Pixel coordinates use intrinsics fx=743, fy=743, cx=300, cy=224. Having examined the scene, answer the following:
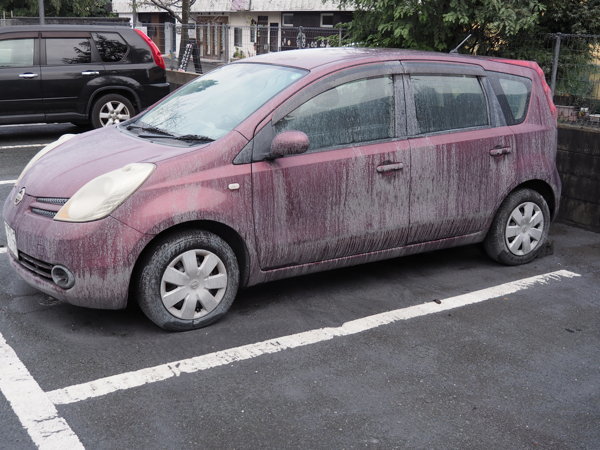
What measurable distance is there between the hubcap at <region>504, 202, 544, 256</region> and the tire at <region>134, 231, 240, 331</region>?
2527 millimetres

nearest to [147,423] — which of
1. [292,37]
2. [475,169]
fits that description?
[475,169]

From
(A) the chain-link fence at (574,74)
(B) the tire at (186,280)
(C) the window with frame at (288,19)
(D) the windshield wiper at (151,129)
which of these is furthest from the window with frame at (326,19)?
(B) the tire at (186,280)

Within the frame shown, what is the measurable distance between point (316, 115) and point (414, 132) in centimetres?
84

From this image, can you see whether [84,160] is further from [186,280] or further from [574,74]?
[574,74]

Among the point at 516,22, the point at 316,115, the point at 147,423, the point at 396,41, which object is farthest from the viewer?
the point at 396,41

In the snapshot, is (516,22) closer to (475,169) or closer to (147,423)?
(475,169)

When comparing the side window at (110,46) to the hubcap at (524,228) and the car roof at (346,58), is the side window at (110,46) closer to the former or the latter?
the car roof at (346,58)

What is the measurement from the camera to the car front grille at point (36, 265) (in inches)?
178

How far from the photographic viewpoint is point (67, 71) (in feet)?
37.8

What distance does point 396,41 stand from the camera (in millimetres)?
9445

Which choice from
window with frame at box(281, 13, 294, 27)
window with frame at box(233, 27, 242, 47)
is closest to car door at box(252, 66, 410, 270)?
window with frame at box(233, 27, 242, 47)

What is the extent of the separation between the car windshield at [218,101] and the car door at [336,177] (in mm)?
260

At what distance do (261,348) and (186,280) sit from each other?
0.62m

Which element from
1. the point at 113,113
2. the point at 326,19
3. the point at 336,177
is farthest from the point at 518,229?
the point at 326,19
